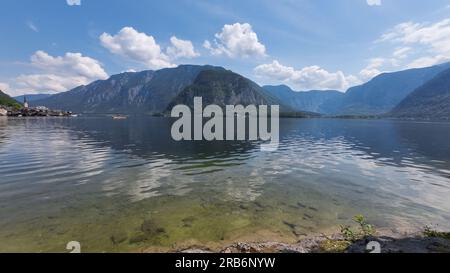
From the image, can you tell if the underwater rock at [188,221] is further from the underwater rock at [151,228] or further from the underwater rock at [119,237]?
the underwater rock at [119,237]

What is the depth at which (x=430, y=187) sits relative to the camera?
29.4m

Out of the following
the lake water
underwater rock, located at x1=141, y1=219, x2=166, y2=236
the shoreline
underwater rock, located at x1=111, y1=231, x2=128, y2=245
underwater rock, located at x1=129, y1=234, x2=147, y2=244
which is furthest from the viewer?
underwater rock, located at x1=141, y1=219, x2=166, y2=236

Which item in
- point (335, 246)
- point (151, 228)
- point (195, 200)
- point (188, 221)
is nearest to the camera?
point (335, 246)

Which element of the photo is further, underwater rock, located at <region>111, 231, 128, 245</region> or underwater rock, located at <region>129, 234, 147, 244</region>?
underwater rock, located at <region>129, 234, 147, 244</region>

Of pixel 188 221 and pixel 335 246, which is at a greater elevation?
pixel 335 246

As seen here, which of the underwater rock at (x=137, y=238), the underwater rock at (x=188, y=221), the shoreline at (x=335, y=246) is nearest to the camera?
the shoreline at (x=335, y=246)

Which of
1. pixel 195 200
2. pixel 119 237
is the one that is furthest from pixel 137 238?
pixel 195 200

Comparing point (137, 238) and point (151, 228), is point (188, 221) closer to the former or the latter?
point (151, 228)

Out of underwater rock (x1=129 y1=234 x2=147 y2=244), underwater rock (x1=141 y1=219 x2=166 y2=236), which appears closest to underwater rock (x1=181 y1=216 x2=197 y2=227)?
underwater rock (x1=141 y1=219 x2=166 y2=236)

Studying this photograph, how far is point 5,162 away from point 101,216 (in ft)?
98.5

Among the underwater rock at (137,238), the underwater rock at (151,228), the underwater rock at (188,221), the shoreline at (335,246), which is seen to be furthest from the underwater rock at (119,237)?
Result: the underwater rock at (188,221)

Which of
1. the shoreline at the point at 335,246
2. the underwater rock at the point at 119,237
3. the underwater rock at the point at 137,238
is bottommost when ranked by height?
the underwater rock at the point at 137,238

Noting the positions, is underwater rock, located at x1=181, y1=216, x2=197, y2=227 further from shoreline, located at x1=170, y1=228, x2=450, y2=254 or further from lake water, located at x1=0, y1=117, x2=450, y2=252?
shoreline, located at x1=170, y1=228, x2=450, y2=254
